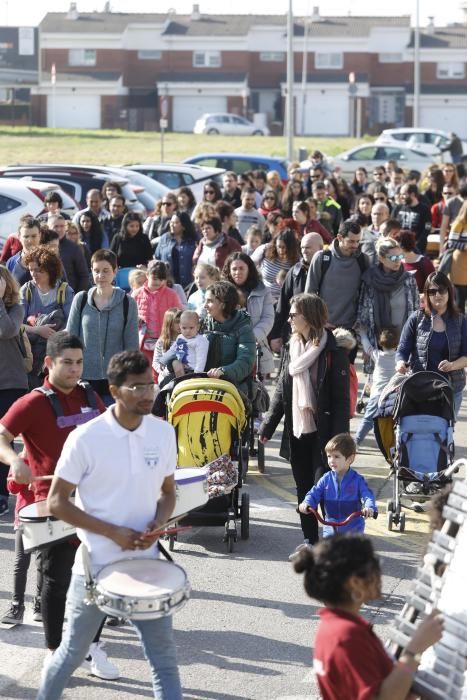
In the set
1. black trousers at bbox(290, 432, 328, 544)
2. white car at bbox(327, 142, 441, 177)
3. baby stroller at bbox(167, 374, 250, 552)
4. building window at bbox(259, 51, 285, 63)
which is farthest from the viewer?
building window at bbox(259, 51, 285, 63)

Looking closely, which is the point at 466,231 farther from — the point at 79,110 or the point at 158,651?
the point at 79,110

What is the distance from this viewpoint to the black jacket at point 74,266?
12.9m

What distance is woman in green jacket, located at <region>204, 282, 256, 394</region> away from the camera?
390 inches

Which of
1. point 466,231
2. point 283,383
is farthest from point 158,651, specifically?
point 466,231

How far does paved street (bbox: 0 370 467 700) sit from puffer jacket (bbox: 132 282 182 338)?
8.53 feet

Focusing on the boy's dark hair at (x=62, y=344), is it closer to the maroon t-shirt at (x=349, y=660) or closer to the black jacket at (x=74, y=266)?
the maroon t-shirt at (x=349, y=660)

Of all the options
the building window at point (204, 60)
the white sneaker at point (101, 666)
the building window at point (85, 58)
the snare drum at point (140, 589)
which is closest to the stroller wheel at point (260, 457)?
the white sneaker at point (101, 666)

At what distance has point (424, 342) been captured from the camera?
1018 cm

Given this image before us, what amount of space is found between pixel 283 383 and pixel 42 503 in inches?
112

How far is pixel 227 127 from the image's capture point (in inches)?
3022

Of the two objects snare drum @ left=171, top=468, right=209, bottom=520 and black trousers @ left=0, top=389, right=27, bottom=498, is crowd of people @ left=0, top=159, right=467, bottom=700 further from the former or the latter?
snare drum @ left=171, top=468, right=209, bottom=520

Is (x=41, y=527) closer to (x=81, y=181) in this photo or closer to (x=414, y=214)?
(x=414, y=214)

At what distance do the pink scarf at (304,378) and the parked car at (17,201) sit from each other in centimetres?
1054

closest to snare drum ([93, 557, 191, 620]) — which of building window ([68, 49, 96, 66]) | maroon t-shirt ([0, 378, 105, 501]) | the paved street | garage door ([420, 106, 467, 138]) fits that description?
maroon t-shirt ([0, 378, 105, 501])
